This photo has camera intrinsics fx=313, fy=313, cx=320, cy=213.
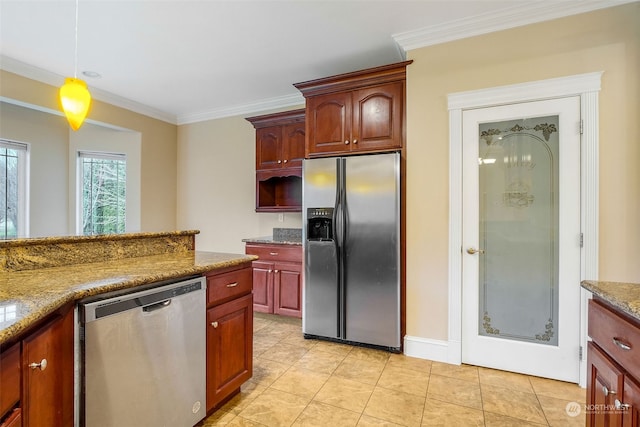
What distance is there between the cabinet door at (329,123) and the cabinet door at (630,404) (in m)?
2.34

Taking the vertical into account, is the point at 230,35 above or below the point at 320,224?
above

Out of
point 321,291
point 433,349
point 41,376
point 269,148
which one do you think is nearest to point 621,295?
point 433,349

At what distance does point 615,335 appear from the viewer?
1.10 meters

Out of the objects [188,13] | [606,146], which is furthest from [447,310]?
[188,13]

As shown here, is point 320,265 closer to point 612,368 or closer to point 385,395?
point 385,395

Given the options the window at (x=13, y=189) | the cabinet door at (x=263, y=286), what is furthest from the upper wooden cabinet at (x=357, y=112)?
the window at (x=13, y=189)

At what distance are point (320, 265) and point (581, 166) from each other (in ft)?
7.00

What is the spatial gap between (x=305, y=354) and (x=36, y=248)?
2.03 meters

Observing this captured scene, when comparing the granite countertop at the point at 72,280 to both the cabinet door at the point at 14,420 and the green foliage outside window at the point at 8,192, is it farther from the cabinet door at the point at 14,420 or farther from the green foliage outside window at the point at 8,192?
the green foliage outside window at the point at 8,192

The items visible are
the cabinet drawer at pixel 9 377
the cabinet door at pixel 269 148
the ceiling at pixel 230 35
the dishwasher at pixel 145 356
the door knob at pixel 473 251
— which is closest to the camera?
the cabinet drawer at pixel 9 377

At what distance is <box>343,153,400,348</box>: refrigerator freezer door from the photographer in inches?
105

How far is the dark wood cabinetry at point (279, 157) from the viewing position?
3.74 metres

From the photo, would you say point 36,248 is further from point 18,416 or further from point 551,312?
point 551,312

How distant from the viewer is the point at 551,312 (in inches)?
90.4
